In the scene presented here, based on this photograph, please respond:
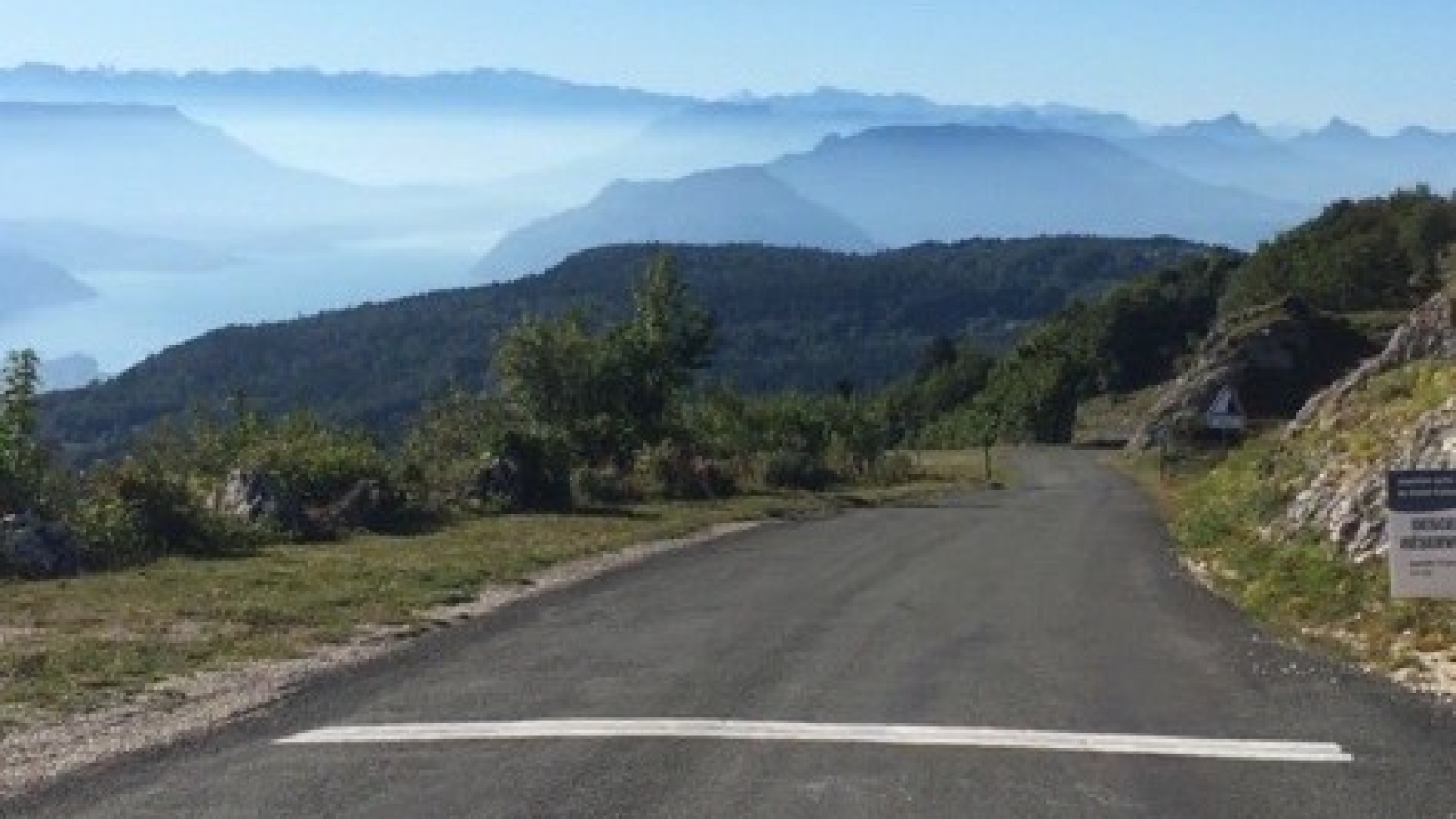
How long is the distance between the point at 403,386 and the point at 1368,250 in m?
77.5

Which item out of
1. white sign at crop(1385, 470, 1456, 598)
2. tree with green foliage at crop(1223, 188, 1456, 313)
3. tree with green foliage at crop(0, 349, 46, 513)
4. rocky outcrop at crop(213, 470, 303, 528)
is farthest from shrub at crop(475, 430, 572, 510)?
tree with green foliage at crop(1223, 188, 1456, 313)

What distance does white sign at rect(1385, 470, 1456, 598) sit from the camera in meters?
12.4

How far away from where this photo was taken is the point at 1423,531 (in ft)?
41.0

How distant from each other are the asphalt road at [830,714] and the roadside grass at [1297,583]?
57 cm

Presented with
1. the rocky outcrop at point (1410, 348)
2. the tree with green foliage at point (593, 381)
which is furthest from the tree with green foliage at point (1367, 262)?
the rocky outcrop at point (1410, 348)

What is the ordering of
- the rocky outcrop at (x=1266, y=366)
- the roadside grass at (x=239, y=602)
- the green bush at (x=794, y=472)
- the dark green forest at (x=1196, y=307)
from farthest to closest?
the dark green forest at (x=1196, y=307)
the rocky outcrop at (x=1266, y=366)
the green bush at (x=794, y=472)
the roadside grass at (x=239, y=602)

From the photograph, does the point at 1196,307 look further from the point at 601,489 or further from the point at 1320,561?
the point at 1320,561

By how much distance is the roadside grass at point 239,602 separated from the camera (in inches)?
512

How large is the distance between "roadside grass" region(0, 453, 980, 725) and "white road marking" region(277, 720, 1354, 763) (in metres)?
2.81

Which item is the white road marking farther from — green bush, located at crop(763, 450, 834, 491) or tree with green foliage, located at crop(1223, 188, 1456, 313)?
tree with green foliage, located at crop(1223, 188, 1456, 313)

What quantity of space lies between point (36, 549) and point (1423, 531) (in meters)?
16.0

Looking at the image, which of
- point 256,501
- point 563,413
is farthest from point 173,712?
point 563,413

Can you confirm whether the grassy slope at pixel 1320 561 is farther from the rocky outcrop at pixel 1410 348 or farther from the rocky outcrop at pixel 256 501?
the rocky outcrop at pixel 256 501

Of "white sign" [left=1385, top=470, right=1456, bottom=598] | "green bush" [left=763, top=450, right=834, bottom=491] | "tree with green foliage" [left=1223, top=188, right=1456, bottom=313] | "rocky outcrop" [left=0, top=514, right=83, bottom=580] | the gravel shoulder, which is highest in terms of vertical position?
"tree with green foliage" [left=1223, top=188, right=1456, bottom=313]
